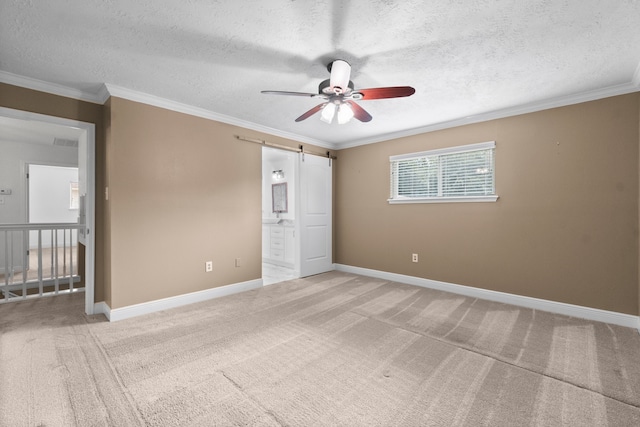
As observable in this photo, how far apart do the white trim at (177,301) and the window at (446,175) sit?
8.58 ft

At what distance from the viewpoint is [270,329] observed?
8.82 feet

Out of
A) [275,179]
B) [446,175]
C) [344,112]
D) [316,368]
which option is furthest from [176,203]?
[446,175]

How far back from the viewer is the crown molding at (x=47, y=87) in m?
2.55

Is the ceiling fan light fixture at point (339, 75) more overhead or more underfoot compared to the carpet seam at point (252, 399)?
more overhead

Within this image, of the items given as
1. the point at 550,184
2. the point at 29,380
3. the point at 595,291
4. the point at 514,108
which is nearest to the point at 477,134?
the point at 514,108

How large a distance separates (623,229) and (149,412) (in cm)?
425

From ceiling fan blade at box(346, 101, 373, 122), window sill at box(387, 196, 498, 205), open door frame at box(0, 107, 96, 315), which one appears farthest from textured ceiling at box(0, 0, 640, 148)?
window sill at box(387, 196, 498, 205)

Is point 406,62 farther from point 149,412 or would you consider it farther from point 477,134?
point 149,412

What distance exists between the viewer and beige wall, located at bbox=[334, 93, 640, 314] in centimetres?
281

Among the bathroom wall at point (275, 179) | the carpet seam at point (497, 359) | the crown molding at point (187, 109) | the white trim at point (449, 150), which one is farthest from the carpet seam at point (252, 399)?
the bathroom wall at point (275, 179)

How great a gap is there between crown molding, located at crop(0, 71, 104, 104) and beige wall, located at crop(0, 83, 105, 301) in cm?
4

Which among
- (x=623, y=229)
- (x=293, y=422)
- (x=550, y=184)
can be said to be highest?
(x=550, y=184)

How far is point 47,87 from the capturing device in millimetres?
2732

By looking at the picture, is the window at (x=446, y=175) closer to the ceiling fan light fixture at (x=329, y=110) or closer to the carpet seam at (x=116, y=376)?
the ceiling fan light fixture at (x=329, y=110)
